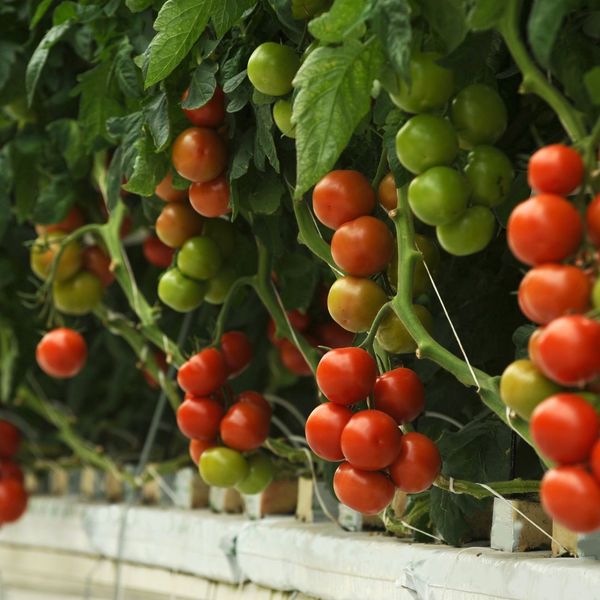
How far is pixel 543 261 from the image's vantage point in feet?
1.87

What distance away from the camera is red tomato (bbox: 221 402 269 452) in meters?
0.97

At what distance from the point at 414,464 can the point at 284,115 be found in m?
0.27

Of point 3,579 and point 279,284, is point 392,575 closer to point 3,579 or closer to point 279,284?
point 279,284

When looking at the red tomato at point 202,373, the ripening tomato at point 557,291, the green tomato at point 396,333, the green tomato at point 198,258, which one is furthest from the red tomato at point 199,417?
the ripening tomato at point 557,291

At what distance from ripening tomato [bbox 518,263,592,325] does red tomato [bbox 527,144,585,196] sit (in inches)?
1.6

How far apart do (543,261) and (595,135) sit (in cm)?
8

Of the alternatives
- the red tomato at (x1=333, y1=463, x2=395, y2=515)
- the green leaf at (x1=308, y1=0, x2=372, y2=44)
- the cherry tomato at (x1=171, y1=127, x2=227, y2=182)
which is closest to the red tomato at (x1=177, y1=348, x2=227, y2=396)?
the cherry tomato at (x1=171, y1=127, x2=227, y2=182)

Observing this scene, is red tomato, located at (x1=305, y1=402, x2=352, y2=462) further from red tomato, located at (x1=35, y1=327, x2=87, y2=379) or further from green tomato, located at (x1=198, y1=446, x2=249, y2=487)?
red tomato, located at (x1=35, y1=327, x2=87, y2=379)

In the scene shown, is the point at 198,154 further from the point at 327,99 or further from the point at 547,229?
the point at 547,229

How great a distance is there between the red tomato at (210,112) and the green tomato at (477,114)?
0.27 m

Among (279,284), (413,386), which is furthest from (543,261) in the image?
(279,284)

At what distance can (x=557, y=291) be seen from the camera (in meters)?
0.55

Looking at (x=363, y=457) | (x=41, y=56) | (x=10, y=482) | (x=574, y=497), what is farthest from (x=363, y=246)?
(x=10, y=482)

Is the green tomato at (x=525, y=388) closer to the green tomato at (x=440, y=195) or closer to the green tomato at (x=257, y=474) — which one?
the green tomato at (x=440, y=195)
